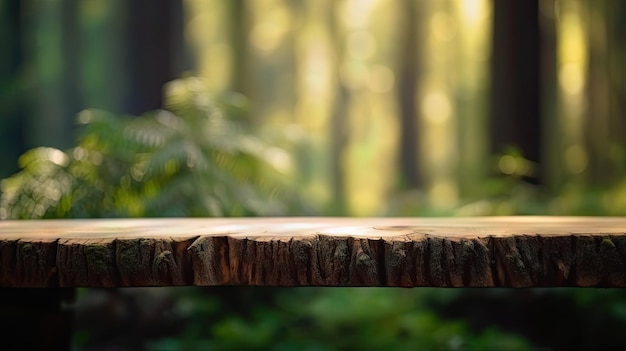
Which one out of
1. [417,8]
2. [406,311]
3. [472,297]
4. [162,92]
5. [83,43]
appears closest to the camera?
[406,311]

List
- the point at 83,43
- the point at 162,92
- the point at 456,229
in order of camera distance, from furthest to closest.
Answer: the point at 83,43 < the point at 162,92 < the point at 456,229

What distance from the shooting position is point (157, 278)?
102 cm

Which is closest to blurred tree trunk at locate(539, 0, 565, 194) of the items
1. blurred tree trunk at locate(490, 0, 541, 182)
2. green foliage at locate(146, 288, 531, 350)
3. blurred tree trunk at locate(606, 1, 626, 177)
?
blurred tree trunk at locate(606, 1, 626, 177)

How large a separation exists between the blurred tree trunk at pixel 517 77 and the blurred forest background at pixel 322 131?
12mm

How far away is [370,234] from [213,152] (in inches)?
77.8

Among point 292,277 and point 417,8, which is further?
Answer: point 417,8

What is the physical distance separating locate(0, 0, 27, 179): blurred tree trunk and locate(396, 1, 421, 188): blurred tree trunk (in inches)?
140

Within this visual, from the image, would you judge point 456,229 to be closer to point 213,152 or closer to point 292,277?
point 292,277

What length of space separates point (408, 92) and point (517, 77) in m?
2.11

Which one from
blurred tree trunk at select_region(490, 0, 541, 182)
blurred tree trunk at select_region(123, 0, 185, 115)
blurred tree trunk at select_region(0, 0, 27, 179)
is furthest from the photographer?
blurred tree trunk at select_region(0, 0, 27, 179)

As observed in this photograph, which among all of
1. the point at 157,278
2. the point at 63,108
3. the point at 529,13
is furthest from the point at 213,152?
the point at 63,108

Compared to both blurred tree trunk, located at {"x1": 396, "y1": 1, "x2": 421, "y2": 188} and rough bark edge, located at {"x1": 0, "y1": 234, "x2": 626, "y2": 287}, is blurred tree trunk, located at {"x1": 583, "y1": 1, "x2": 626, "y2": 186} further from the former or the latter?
rough bark edge, located at {"x1": 0, "y1": 234, "x2": 626, "y2": 287}

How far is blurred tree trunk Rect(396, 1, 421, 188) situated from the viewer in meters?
6.42

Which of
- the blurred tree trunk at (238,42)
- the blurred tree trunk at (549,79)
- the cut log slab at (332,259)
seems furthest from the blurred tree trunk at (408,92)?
the cut log slab at (332,259)
